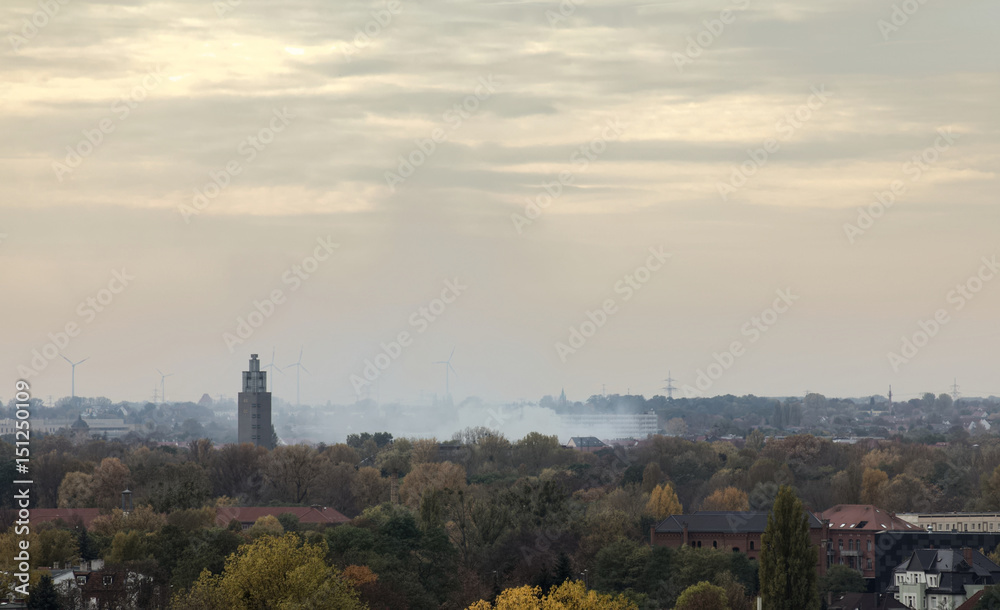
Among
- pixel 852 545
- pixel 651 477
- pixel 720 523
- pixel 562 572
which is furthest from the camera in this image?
pixel 651 477

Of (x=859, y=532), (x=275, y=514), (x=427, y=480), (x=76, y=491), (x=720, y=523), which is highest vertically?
(x=427, y=480)

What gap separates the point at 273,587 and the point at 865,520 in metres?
70.8

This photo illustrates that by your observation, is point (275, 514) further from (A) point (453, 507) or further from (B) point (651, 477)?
(B) point (651, 477)

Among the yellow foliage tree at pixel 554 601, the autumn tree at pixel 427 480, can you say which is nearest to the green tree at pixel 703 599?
the yellow foliage tree at pixel 554 601

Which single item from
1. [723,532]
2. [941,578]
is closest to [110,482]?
[723,532]

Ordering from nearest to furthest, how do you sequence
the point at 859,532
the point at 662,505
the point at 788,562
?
the point at 788,562 → the point at 859,532 → the point at 662,505

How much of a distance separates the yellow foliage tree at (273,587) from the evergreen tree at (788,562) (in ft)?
79.5

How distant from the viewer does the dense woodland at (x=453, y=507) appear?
252 ft

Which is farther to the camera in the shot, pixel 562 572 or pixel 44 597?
pixel 562 572

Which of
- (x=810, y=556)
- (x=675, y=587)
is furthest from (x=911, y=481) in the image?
(x=810, y=556)

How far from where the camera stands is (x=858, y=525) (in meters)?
118

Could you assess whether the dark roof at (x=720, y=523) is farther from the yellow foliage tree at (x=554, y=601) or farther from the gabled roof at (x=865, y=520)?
the yellow foliage tree at (x=554, y=601)

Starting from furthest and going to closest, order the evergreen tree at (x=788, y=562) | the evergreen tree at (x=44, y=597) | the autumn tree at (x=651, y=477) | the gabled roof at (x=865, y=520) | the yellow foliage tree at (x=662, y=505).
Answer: the autumn tree at (x=651, y=477), the yellow foliage tree at (x=662, y=505), the gabled roof at (x=865, y=520), the evergreen tree at (x=788, y=562), the evergreen tree at (x=44, y=597)

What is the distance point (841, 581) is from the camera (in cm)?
9850
